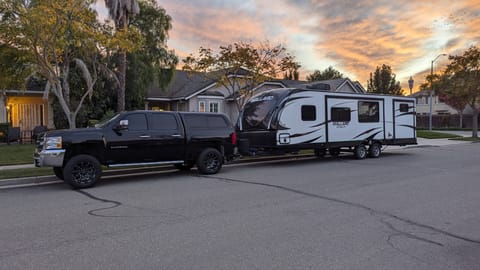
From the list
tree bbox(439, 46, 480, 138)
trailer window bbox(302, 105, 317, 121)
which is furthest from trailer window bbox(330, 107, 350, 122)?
tree bbox(439, 46, 480, 138)

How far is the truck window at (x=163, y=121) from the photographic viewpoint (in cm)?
1059

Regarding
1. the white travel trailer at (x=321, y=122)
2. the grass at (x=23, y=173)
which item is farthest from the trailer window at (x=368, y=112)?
the grass at (x=23, y=173)

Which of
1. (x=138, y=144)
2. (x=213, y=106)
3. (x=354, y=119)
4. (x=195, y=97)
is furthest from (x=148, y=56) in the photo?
(x=138, y=144)

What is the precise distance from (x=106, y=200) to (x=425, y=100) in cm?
6865

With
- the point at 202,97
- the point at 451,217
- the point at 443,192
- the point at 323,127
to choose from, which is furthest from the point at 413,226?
the point at 202,97

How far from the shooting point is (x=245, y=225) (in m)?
5.69

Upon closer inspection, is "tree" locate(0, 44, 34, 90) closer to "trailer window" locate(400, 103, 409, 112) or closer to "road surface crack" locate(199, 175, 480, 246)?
"road surface crack" locate(199, 175, 480, 246)

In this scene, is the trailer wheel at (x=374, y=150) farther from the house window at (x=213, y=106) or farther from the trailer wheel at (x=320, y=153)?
the house window at (x=213, y=106)

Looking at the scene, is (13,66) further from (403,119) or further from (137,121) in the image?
(403,119)

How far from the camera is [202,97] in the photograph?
27.6 metres

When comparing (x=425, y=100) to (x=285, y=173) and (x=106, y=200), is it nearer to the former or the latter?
(x=285, y=173)

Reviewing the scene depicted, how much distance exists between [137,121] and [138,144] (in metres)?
0.67

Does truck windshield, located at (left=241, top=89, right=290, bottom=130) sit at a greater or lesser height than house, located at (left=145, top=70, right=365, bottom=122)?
lesser

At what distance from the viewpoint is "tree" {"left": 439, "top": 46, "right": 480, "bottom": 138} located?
97.3ft
